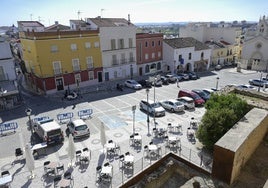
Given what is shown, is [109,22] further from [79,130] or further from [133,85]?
[79,130]

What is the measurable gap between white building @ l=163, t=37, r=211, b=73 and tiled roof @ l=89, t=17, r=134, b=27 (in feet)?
30.6

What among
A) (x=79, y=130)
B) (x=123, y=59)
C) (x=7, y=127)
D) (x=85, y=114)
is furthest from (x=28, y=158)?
(x=123, y=59)

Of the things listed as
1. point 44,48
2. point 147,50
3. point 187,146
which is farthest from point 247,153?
point 147,50

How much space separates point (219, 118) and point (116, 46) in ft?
87.2

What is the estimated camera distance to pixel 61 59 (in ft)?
108

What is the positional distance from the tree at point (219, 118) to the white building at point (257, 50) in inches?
1459

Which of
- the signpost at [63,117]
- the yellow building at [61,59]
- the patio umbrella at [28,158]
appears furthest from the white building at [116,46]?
the patio umbrella at [28,158]

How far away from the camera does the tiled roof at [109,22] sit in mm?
37469

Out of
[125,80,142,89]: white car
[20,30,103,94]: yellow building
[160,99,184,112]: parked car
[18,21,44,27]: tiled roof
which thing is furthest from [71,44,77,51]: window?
[160,99,184,112]: parked car

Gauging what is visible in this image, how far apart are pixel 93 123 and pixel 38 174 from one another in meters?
8.60

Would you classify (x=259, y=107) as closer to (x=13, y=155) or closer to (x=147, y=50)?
(x=13, y=155)

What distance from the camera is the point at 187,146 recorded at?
17703 millimetres

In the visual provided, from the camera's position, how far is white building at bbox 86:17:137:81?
37.0 metres

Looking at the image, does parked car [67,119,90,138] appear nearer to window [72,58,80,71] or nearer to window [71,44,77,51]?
window [72,58,80,71]
